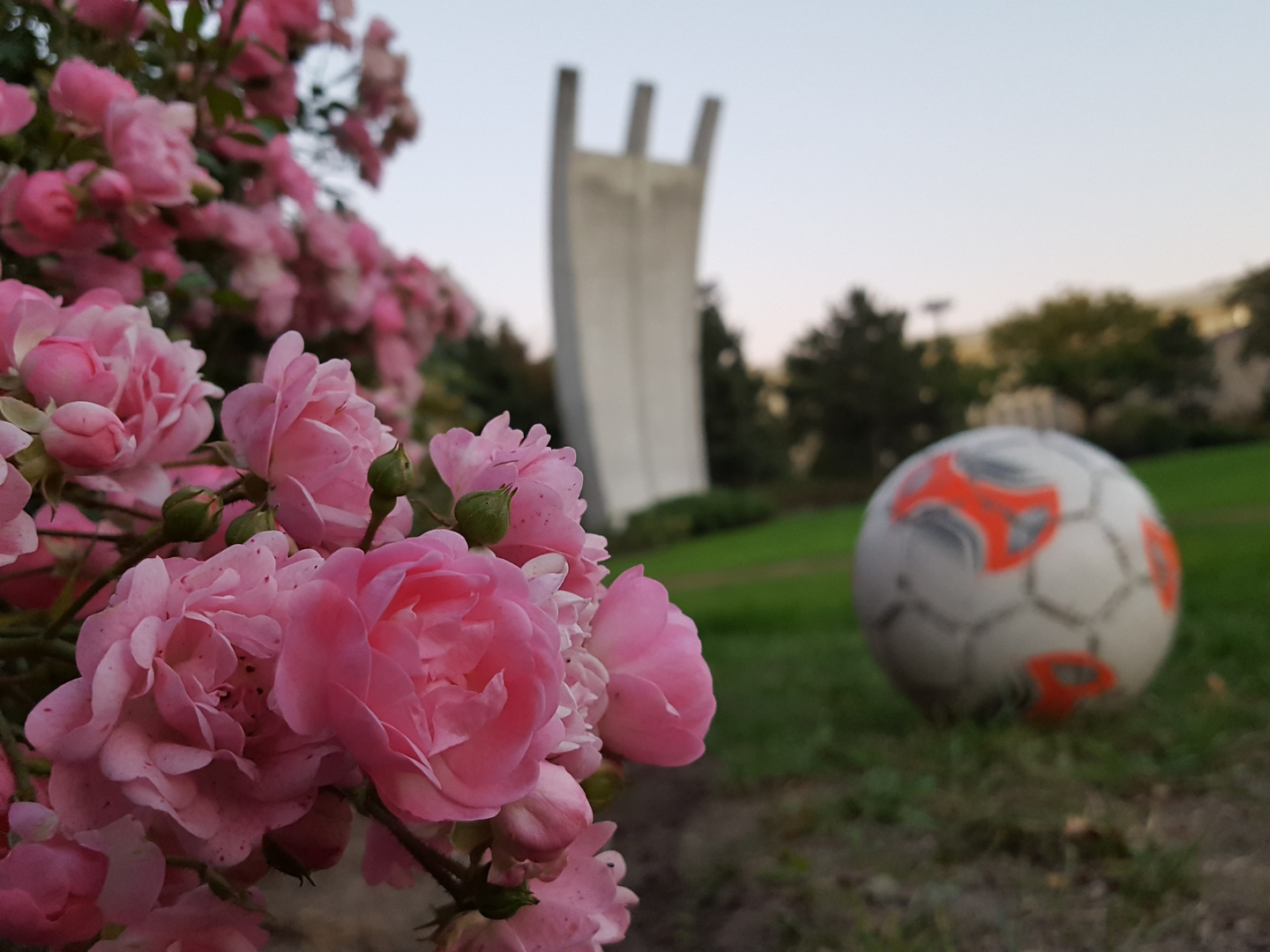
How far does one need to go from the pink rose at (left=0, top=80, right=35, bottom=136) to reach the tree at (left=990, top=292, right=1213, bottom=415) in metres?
35.7

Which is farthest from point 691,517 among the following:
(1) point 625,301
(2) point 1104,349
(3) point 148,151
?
(2) point 1104,349

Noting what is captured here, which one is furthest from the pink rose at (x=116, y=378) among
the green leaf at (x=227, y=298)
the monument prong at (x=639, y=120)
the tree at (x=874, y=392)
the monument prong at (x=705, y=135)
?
the tree at (x=874, y=392)

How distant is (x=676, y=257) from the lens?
62.7 feet

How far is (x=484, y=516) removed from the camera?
1.92ft

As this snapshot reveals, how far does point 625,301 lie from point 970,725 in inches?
627

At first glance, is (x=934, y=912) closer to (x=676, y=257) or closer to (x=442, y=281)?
(x=442, y=281)

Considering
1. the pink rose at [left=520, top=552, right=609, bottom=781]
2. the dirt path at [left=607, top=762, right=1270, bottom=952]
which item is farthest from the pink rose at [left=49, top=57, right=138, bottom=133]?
the dirt path at [left=607, top=762, right=1270, bottom=952]

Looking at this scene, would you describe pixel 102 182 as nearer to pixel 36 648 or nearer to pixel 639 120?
pixel 36 648

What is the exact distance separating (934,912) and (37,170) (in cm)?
191

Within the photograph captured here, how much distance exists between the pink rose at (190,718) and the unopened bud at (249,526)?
74 millimetres

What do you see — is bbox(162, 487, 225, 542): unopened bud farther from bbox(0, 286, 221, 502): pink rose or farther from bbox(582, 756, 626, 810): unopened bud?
bbox(582, 756, 626, 810): unopened bud

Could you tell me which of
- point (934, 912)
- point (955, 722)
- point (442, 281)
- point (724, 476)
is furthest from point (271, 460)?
point (724, 476)

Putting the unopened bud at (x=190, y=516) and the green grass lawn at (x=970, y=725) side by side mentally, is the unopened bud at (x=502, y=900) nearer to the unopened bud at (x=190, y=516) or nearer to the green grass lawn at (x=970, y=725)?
the unopened bud at (x=190, y=516)

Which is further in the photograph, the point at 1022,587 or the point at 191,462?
the point at 1022,587
